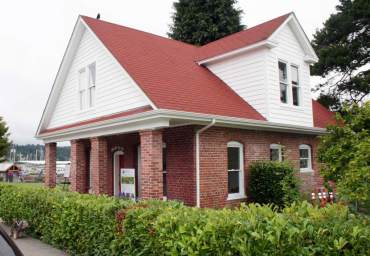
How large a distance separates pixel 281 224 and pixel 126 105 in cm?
868

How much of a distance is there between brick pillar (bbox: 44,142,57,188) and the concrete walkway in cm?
684

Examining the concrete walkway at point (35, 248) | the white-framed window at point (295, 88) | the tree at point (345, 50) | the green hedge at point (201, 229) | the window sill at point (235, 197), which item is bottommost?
the concrete walkway at point (35, 248)

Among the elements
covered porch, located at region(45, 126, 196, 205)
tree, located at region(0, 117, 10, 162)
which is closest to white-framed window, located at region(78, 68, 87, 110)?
covered porch, located at region(45, 126, 196, 205)

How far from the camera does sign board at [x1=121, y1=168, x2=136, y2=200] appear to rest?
12039mm

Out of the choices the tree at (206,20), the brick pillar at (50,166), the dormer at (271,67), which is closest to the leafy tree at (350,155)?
the dormer at (271,67)

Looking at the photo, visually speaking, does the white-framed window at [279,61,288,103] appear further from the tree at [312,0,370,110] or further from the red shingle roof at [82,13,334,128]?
the tree at [312,0,370,110]

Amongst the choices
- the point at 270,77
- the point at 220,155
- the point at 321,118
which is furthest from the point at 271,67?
the point at 321,118

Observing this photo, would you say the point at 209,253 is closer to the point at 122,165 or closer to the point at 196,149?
the point at 196,149

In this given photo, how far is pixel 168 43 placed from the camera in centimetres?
1736

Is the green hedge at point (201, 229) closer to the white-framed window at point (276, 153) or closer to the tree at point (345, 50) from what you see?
the white-framed window at point (276, 153)

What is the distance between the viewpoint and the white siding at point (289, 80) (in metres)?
13.8

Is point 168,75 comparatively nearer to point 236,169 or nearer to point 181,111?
point 181,111

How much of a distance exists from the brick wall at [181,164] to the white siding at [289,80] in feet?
11.9

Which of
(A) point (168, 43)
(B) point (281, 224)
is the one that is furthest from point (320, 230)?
(A) point (168, 43)
